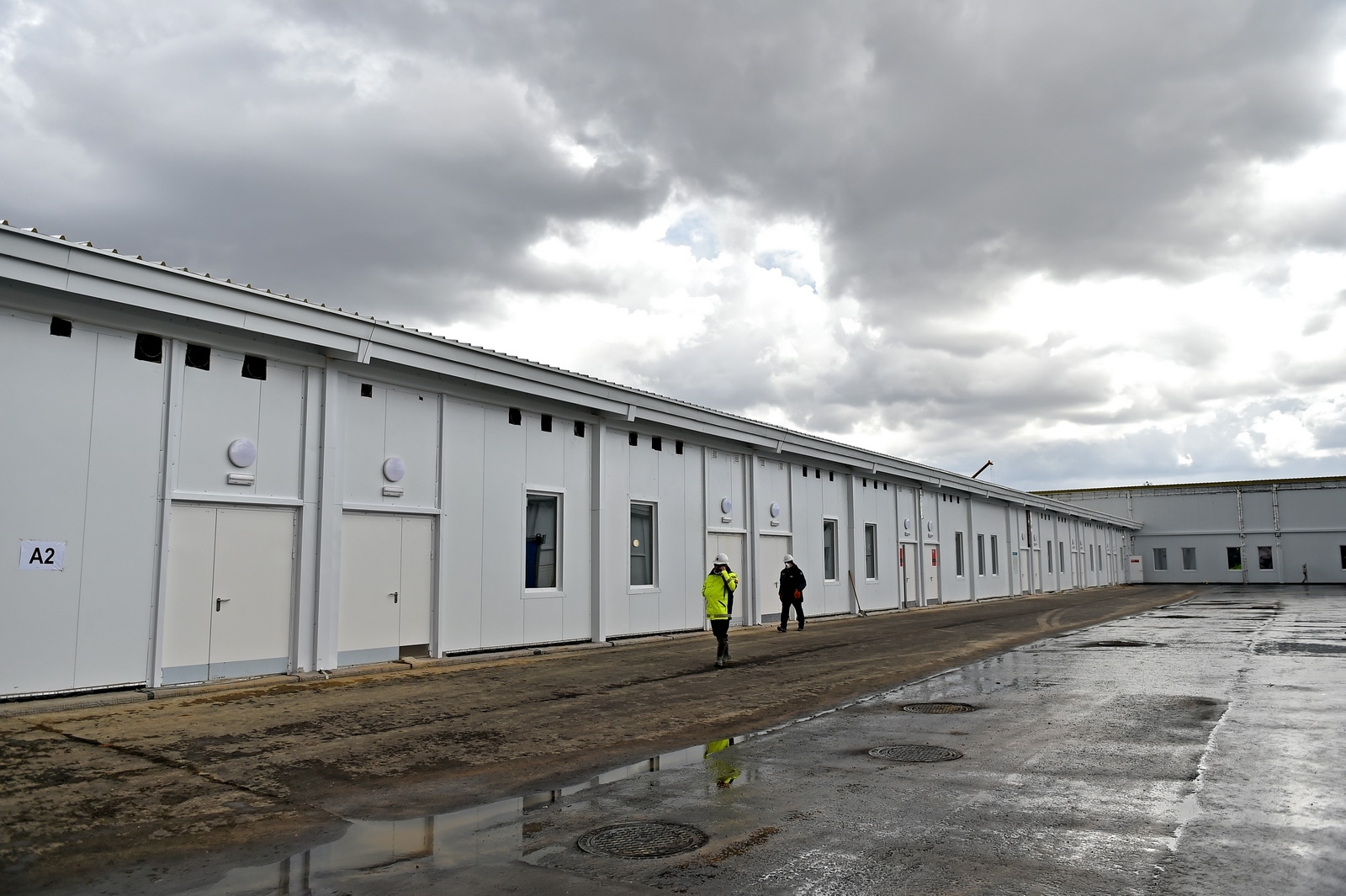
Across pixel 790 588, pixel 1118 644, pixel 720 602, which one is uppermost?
pixel 720 602

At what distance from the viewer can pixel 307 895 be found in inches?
177

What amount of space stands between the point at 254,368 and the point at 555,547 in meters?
6.47

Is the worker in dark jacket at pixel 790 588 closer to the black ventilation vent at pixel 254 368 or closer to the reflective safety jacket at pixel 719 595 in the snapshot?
the reflective safety jacket at pixel 719 595

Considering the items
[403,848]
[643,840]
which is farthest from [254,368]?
[643,840]

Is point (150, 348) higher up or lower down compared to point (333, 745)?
higher up

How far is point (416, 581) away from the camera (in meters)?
14.0

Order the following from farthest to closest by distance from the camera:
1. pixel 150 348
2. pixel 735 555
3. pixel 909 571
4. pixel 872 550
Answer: pixel 909 571
pixel 872 550
pixel 735 555
pixel 150 348

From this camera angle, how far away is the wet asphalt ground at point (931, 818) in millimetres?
4602

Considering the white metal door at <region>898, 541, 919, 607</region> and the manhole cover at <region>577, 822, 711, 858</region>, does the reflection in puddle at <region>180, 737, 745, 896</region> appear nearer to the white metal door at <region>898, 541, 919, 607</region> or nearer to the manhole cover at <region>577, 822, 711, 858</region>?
the manhole cover at <region>577, 822, 711, 858</region>

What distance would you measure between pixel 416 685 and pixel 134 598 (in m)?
3.53

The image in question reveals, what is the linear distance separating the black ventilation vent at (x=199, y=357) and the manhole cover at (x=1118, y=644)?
15.5 meters

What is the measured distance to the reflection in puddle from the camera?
183 inches

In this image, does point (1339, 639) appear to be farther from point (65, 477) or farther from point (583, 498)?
point (65, 477)

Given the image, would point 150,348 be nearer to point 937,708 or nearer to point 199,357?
point 199,357
